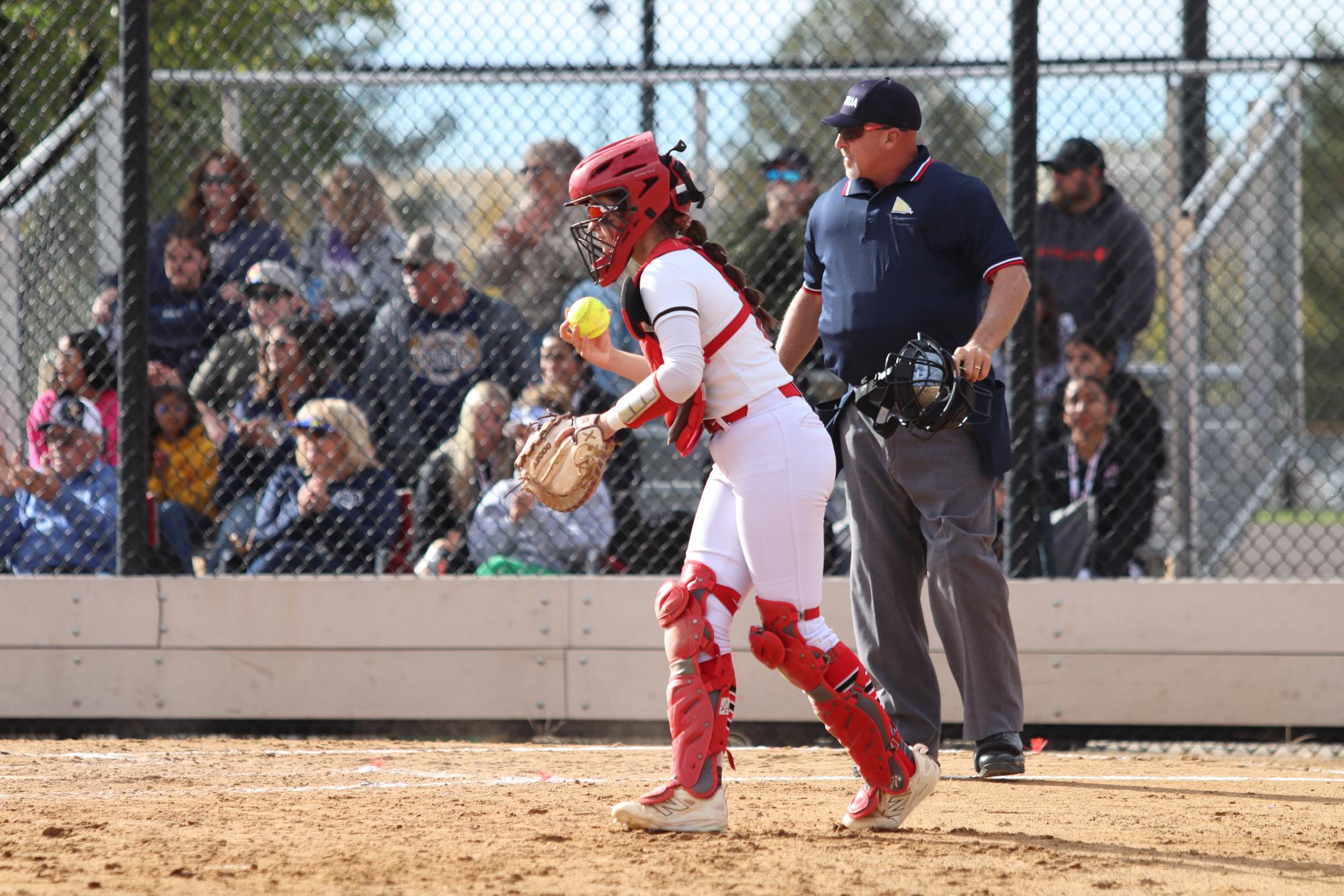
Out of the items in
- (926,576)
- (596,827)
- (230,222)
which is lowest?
(596,827)

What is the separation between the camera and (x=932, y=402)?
→ 13.9ft

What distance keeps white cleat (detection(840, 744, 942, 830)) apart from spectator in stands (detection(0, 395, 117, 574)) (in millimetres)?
3789

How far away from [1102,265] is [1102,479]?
0.96 metres

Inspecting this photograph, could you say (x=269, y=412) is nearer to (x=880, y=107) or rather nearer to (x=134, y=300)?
(x=134, y=300)

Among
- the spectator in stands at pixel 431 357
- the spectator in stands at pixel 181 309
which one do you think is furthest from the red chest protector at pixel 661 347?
the spectator in stands at pixel 181 309

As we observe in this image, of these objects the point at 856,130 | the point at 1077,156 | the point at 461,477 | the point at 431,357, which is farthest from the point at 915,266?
the point at 431,357

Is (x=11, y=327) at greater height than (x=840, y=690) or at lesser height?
greater

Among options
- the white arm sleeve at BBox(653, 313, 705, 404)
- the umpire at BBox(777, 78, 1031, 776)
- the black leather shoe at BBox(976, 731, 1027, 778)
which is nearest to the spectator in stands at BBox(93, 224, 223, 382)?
the umpire at BBox(777, 78, 1031, 776)

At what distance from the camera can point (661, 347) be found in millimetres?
3596

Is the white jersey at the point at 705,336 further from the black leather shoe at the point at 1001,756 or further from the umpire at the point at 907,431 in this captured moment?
the black leather shoe at the point at 1001,756

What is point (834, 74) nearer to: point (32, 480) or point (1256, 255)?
point (1256, 255)

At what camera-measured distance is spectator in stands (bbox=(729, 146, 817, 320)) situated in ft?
20.6

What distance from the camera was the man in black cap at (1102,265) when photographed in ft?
20.9

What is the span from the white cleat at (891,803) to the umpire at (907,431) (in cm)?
79
